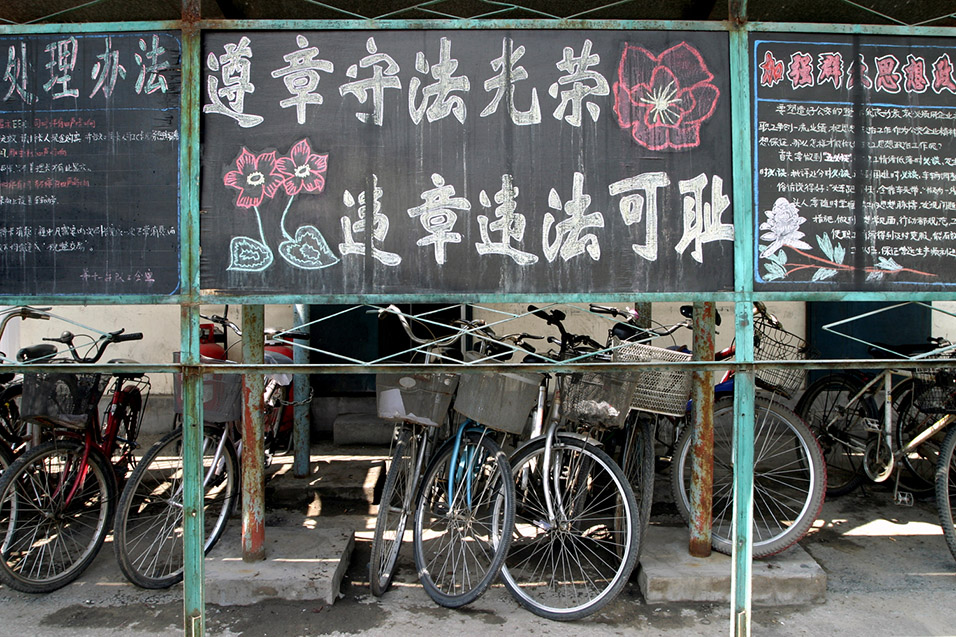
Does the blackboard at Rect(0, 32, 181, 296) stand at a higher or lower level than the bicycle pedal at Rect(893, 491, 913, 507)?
higher

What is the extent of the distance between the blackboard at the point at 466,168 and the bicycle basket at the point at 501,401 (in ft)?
2.85

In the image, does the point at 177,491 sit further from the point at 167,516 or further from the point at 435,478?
the point at 435,478

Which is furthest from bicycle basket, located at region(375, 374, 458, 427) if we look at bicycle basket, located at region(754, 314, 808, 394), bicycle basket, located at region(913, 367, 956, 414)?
bicycle basket, located at region(913, 367, 956, 414)

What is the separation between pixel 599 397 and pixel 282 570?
2164mm

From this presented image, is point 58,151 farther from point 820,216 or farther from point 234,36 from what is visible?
point 820,216

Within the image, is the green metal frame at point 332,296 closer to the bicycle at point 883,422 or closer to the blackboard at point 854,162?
the blackboard at point 854,162

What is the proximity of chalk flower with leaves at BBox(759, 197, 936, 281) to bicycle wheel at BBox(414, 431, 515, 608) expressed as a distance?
5.94 ft

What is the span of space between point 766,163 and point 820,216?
37 cm

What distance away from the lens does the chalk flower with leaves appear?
3223 mm

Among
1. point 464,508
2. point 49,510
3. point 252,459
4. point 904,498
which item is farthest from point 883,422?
point 49,510

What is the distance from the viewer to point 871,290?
324cm

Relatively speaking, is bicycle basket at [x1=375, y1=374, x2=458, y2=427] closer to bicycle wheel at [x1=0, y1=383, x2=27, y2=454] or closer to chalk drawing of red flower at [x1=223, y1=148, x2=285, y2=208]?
chalk drawing of red flower at [x1=223, y1=148, x2=285, y2=208]

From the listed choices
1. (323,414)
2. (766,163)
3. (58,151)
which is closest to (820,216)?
(766,163)

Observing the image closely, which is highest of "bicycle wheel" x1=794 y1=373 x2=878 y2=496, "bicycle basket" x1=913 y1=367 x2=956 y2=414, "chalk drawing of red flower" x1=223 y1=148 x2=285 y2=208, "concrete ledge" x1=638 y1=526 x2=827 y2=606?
"chalk drawing of red flower" x1=223 y1=148 x2=285 y2=208
